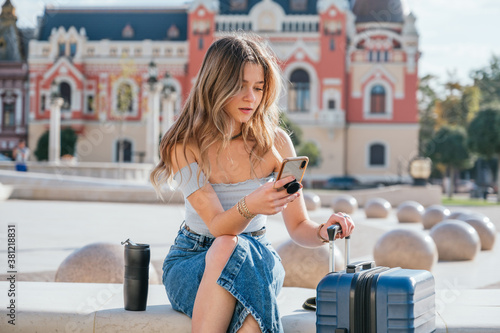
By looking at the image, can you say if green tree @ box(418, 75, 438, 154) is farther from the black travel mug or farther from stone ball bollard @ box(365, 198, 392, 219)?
the black travel mug

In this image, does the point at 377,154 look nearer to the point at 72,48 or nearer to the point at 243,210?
the point at 72,48

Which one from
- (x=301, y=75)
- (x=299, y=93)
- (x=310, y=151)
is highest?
(x=301, y=75)

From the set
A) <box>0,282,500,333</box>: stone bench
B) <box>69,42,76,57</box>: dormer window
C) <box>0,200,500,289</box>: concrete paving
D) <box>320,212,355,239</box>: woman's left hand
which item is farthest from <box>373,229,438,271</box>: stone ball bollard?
<box>69,42,76,57</box>: dormer window

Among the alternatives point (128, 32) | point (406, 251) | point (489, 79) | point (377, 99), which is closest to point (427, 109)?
point (489, 79)

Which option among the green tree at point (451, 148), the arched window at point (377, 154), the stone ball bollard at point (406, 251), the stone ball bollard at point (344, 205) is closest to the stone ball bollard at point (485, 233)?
the stone ball bollard at point (406, 251)

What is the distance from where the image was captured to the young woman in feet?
8.81

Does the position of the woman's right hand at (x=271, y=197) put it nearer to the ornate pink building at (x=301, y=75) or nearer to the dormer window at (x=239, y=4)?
the ornate pink building at (x=301, y=75)

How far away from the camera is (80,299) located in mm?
3490

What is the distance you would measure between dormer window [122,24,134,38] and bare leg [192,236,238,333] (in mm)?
42786

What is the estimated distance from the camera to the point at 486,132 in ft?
95.1

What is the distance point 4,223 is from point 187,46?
104 ft

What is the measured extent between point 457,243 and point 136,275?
5.83 meters

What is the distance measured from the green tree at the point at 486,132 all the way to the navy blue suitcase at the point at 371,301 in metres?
27.9

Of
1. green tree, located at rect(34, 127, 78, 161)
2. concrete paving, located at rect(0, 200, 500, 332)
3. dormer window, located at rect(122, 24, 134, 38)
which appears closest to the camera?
concrete paving, located at rect(0, 200, 500, 332)
